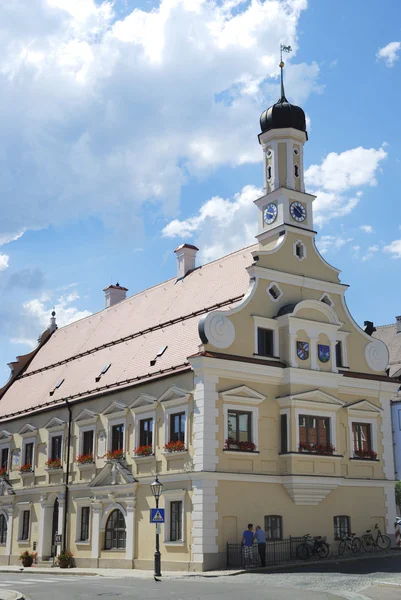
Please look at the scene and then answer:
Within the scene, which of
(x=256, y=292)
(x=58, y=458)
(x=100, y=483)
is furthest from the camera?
Result: (x=58, y=458)

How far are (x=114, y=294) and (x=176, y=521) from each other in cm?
2098

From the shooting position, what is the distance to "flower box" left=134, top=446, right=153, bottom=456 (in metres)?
33.8

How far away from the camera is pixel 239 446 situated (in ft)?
104

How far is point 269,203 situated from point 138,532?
1626 centimetres

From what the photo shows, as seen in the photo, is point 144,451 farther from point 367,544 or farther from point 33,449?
point 33,449

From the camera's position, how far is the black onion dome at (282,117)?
38906 millimetres

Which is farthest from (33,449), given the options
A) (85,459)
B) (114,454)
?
(114,454)

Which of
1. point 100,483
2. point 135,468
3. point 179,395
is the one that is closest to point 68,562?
point 100,483

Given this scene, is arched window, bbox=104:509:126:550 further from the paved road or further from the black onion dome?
the black onion dome

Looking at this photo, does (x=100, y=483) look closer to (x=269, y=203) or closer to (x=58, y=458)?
(x=58, y=458)

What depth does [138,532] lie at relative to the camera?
33562 mm

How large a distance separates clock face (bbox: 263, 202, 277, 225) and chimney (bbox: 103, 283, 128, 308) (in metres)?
15.1

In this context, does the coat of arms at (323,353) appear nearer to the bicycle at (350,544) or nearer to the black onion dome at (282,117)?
the bicycle at (350,544)

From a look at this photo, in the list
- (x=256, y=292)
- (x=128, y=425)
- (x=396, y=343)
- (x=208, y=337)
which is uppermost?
(x=396, y=343)
